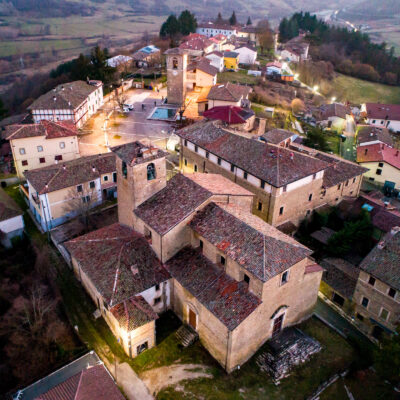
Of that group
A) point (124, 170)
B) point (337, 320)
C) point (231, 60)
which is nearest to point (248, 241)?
point (337, 320)

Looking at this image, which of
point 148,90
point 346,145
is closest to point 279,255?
point 346,145

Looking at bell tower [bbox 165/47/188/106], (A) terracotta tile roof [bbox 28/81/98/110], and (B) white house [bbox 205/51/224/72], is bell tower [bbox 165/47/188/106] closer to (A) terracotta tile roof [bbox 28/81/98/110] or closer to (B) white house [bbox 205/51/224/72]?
(A) terracotta tile roof [bbox 28/81/98/110]

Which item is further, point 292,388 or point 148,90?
point 148,90

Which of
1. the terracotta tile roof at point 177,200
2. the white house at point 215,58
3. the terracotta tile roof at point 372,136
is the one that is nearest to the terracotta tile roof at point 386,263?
the terracotta tile roof at point 177,200

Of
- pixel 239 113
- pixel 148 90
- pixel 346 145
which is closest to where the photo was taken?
pixel 239 113

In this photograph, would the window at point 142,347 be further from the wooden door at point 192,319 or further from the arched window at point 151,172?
the arched window at point 151,172

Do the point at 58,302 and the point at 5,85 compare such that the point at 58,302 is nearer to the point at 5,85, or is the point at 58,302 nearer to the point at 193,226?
the point at 193,226
